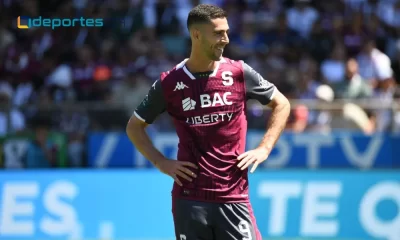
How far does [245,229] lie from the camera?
564 cm

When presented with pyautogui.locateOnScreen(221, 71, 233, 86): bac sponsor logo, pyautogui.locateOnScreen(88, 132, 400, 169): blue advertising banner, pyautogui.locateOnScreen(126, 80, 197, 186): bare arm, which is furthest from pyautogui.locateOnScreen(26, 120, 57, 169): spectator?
pyautogui.locateOnScreen(221, 71, 233, 86): bac sponsor logo

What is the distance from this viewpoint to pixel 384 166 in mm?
13352

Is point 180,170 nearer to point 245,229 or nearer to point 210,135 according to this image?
point 210,135

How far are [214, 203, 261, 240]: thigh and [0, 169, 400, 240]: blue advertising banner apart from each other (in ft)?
16.2

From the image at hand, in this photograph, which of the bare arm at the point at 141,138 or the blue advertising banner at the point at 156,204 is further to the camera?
the blue advertising banner at the point at 156,204

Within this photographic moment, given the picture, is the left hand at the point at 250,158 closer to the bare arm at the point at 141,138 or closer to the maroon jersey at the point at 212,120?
the maroon jersey at the point at 212,120

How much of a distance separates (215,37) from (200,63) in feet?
0.76

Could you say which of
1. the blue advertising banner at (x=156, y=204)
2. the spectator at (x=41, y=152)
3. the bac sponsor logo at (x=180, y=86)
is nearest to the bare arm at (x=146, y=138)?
the bac sponsor logo at (x=180, y=86)

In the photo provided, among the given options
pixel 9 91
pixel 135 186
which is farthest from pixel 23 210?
pixel 9 91

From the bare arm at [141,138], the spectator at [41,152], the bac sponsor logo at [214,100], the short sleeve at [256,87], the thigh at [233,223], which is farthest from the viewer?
the spectator at [41,152]

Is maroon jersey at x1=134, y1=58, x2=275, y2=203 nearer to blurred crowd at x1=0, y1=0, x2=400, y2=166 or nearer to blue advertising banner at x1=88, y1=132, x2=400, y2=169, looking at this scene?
blue advertising banner at x1=88, y1=132, x2=400, y2=169

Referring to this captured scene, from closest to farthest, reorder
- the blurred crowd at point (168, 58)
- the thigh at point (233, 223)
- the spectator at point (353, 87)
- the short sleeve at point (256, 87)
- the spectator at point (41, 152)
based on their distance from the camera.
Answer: the thigh at point (233, 223)
the short sleeve at point (256, 87)
the spectator at point (41, 152)
the blurred crowd at point (168, 58)
the spectator at point (353, 87)

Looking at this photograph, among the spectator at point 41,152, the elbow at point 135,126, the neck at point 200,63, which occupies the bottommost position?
the spectator at point 41,152

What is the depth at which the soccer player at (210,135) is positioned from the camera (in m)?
5.64
